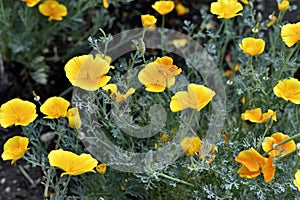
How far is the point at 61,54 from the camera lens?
95.0 inches

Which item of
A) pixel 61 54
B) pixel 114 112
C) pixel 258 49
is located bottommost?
Result: pixel 61 54

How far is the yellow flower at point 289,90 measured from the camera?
140 cm

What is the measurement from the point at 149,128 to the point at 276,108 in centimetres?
40

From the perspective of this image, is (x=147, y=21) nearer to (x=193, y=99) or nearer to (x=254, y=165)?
(x=193, y=99)

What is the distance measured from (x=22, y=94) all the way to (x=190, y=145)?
109cm

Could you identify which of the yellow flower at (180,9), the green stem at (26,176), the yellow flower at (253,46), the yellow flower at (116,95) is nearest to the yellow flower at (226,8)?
the yellow flower at (253,46)

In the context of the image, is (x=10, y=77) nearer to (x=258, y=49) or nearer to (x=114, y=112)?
(x=114, y=112)

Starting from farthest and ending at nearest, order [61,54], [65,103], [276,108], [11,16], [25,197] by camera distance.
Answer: [61,54], [11,16], [25,197], [276,108], [65,103]

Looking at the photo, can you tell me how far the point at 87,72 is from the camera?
4.39 feet

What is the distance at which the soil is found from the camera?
201 cm

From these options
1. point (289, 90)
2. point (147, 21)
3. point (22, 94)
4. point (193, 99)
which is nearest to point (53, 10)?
point (22, 94)

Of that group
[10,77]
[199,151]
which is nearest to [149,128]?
[199,151]

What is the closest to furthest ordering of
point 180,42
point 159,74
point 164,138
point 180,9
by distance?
point 159,74 → point 164,138 → point 180,42 → point 180,9

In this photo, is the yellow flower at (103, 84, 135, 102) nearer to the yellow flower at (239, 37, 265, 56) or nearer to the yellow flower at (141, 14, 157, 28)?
the yellow flower at (141, 14, 157, 28)
